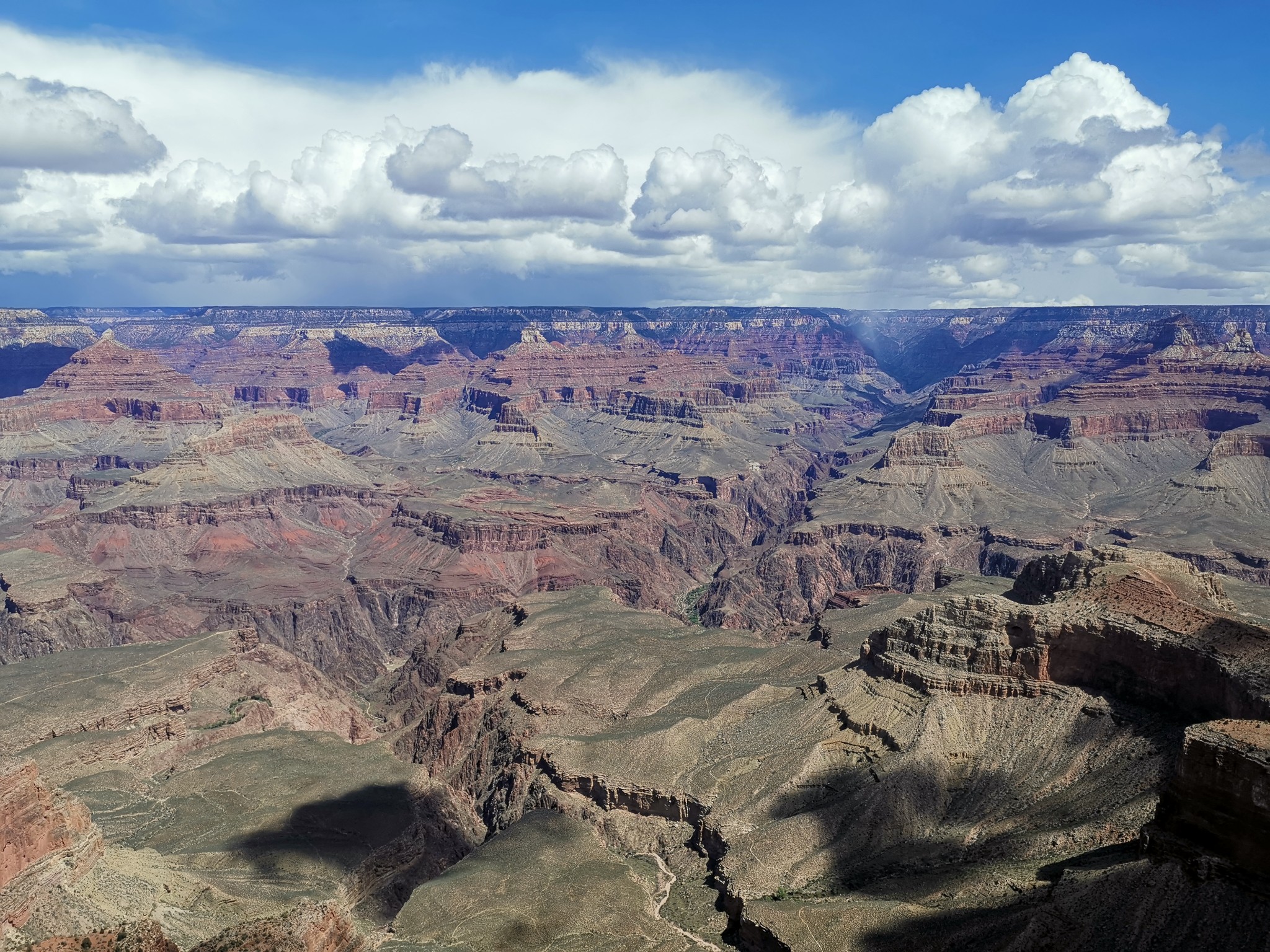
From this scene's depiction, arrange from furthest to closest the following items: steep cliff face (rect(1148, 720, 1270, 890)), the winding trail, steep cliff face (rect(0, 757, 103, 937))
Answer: the winding trail < steep cliff face (rect(0, 757, 103, 937)) < steep cliff face (rect(1148, 720, 1270, 890))

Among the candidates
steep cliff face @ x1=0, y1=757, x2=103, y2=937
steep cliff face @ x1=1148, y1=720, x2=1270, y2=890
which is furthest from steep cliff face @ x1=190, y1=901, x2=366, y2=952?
steep cliff face @ x1=1148, y1=720, x2=1270, y2=890

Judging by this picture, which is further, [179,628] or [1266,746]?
[179,628]

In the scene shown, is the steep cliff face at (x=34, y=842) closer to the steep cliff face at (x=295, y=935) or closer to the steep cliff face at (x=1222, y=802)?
the steep cliff face at (x=295, y=935)

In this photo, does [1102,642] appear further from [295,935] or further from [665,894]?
[295,935]

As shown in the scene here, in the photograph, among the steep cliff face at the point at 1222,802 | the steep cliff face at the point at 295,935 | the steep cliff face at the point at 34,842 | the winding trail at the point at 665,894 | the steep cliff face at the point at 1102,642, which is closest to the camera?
the steep cliff face at the point at 295,935

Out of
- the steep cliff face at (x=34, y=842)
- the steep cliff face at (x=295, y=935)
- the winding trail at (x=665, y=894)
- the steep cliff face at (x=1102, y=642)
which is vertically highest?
the steep cliff face at (x=1102, y=642)

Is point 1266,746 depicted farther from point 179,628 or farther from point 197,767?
point 179,628

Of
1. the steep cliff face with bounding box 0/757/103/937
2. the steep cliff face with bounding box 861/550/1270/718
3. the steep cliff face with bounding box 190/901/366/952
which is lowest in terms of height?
the steep cliff face with bounding box 0/757/103/937

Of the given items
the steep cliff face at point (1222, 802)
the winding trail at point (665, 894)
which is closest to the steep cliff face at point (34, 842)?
the winding trail at point (665, 894)

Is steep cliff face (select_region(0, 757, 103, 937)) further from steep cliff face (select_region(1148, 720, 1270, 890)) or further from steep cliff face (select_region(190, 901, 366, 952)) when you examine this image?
steep cliff face (select_region(1148, 720, 1270, 890))

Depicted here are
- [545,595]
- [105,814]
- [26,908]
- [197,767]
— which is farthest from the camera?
[545,595]

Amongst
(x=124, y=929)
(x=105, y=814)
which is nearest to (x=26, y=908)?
(x=124, y=929)
